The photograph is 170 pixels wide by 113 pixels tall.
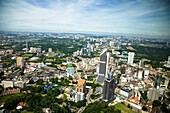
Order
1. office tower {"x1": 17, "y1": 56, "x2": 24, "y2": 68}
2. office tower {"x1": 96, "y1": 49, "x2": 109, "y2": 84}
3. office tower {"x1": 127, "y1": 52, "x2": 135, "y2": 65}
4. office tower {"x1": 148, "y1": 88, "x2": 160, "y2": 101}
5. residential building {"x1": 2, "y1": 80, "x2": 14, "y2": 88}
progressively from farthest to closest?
office tower {"x1": 127, "y1": 52, "x2": 135, "y2": 65}
office tower {"x1": 17, "y1": 56, "x2": 24, "y2": 68}
office tower {"x1": 96, "y1": 49, "x2": 109, "y2": 84}
residential building {"x1": 2, "y1": 80, "x2": 14, "y2": 88}
office tower {"x1": 148, "y1": 88, "x2": 160, "y2": 101}

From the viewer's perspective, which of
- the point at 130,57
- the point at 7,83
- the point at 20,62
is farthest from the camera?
the point at 130,57

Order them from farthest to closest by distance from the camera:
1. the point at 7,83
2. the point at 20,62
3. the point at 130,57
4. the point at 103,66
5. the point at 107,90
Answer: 1. the point at 130,57
2. the point at 20,62
3. the point at 103,66
4. the point at 7,83
5. the point at 107,90

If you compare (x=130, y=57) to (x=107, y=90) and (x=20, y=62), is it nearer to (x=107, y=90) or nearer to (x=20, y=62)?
(x=107, y=90)

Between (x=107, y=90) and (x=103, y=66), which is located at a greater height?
(x=103, y=66)

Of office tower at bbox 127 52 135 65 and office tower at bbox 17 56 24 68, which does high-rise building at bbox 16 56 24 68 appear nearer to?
office tower at bbox 17 56 24 68

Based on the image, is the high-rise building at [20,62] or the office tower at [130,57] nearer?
the high-rise building at [20,62]

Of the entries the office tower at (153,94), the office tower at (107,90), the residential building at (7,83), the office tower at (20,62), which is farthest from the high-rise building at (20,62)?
the office tower at (153,94)

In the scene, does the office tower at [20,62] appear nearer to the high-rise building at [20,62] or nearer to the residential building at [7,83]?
the high-rise building at [20,62]

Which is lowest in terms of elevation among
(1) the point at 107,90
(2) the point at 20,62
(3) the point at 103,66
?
(1) the point at 107,90

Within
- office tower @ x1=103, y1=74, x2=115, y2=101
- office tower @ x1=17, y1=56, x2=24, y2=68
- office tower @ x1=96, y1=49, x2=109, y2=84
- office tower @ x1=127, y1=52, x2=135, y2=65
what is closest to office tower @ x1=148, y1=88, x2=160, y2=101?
office tower @ x1=103, y1=74, x2=115, y2=101

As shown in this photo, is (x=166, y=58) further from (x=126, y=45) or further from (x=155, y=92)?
(x=126, y=45)

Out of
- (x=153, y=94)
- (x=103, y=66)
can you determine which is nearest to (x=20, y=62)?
(x=103, y=66)
